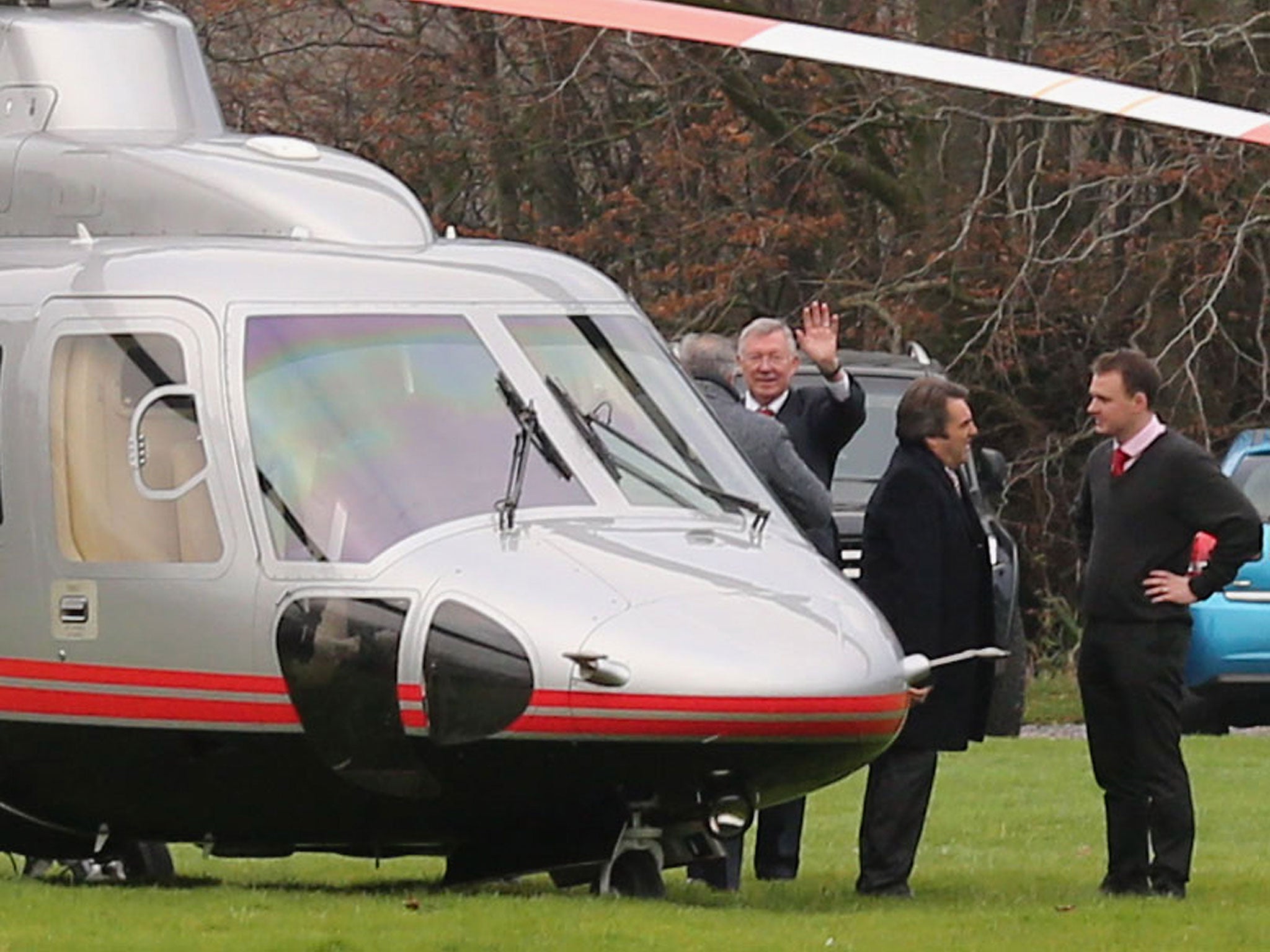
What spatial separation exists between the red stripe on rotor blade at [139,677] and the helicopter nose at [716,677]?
40.7 inches

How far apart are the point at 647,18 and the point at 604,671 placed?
5.79 feet

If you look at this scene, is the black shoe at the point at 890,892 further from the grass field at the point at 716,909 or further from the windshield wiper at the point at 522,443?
the windshield wiper at the point at 522,443

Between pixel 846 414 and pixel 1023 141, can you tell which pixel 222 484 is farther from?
pixel 1023 141

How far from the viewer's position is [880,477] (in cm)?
1873

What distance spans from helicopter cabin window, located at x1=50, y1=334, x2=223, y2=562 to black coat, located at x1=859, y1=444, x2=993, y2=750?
2404 millimetres

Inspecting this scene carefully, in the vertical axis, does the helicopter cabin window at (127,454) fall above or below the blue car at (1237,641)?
above

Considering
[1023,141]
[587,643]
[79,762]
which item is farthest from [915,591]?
[1023,141]

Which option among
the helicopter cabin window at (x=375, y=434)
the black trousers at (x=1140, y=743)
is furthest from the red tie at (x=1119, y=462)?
the helicopter cabin window at (x=375, y=434)

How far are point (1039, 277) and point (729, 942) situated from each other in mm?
17611

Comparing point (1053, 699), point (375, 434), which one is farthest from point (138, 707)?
point (1053, 699)

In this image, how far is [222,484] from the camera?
402 inches

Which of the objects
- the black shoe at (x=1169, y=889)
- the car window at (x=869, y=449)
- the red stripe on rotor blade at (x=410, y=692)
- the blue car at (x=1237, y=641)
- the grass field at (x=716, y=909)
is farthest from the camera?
the blue car at (x=1237, y=641)

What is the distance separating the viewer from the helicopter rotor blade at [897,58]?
29.1 feet

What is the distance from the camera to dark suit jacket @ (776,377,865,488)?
12.5 metres
